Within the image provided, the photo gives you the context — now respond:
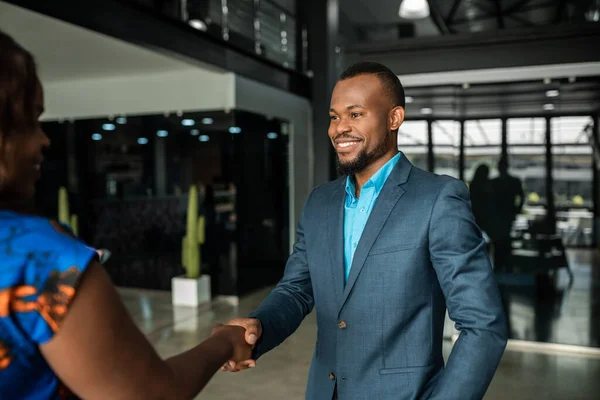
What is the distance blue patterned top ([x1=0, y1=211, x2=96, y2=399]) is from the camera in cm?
65

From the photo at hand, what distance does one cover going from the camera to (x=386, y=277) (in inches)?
55.5

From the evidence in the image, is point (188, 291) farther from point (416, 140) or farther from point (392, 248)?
point (392, 248)

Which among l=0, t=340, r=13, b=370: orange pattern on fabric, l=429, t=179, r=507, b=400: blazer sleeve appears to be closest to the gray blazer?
l=429, t=179, r=507, b=400: blazer sleeve

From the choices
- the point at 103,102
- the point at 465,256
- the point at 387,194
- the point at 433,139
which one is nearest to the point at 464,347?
the point at 465,256

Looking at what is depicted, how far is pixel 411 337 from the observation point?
140 cm

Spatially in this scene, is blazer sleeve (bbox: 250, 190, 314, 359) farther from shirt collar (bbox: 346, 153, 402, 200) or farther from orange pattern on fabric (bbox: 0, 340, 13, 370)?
orange pattern on fabric (bbox: 0, 340, 13, 370)

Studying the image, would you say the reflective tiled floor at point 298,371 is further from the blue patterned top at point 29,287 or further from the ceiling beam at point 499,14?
the ceiling beam at point 499,14

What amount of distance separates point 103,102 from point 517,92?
553 cm

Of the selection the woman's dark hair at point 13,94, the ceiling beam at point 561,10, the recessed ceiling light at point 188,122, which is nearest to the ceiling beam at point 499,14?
the ceiling beam at point 561,10

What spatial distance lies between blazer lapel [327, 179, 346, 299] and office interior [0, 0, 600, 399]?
279cm

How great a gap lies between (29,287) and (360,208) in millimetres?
1091

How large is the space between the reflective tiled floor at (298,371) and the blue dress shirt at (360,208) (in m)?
2.74

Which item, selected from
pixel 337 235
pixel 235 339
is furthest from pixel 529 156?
pixel 235 339

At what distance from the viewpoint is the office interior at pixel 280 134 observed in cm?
488
